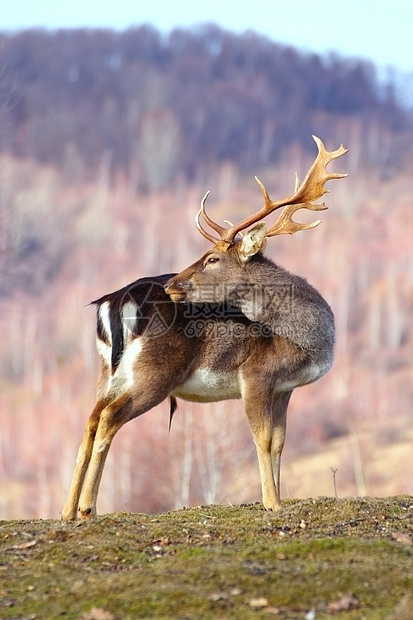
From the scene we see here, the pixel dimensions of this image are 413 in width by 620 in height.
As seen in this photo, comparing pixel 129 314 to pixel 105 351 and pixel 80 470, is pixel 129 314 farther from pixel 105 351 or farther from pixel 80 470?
pixel 80 470

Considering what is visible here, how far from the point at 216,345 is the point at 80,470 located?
1750mm

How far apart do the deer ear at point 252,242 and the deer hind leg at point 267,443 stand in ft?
5.21

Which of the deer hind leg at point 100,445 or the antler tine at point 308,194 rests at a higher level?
the antler tine at point 308,194

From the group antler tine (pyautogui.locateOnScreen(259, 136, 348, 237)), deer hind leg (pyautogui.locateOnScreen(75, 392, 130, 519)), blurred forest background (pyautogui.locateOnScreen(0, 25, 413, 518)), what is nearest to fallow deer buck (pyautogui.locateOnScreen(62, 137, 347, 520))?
deer hind leg (pyautogui.locateOnScreen(75, 392, 130, 519))

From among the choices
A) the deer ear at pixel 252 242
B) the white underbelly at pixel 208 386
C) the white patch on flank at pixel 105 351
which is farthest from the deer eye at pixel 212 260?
the white patch on flank at pixel 105 351

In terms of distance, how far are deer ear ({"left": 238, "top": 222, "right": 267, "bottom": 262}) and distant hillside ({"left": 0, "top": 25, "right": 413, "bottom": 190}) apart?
117156mm

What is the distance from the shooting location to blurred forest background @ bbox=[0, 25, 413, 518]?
1624 inches

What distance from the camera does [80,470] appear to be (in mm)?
9234

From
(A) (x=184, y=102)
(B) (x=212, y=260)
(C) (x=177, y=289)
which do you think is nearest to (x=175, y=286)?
(C) (x=177, y=289)

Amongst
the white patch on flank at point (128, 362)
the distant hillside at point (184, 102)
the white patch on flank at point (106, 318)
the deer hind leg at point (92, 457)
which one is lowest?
Answer: the deer hind leg at point (92, 457)

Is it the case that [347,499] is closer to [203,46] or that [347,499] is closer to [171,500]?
[171,500]

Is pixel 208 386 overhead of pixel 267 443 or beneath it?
overhead

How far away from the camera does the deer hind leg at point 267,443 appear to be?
9656 millimetres

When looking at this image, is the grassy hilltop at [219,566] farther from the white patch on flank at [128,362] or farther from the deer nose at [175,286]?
the deer nose at [175,286]
